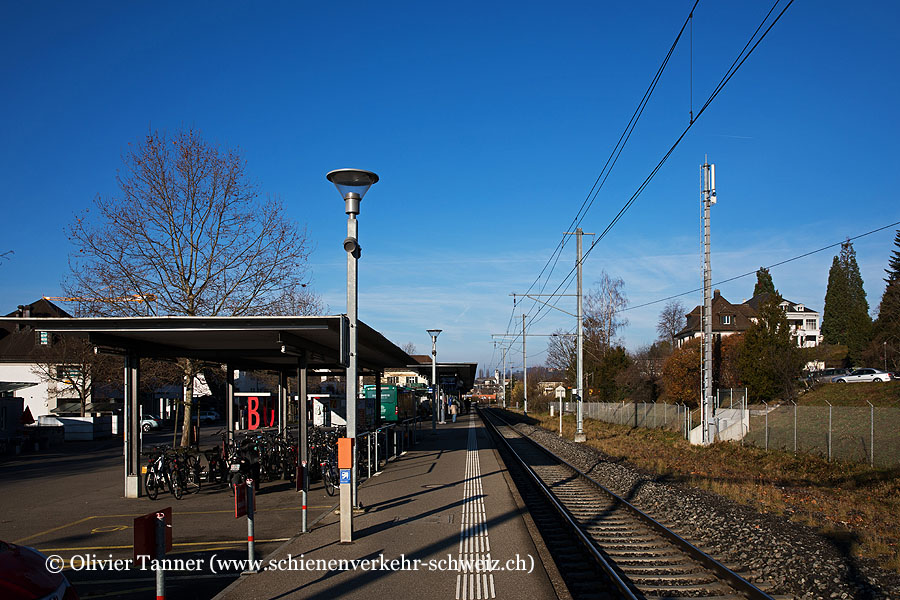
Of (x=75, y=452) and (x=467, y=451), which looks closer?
(x=467, y=451)

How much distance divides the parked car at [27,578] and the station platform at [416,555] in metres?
1.87

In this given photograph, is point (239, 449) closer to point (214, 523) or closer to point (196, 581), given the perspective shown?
point (214, 523)

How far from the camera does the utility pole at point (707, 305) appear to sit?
83.4 ft

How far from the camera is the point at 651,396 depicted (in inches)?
1992

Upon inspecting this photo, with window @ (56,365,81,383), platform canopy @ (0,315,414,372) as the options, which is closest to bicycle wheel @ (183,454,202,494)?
platform canopy @ (0,315,414,372)

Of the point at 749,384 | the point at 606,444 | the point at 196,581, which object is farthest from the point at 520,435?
the point at 196,581

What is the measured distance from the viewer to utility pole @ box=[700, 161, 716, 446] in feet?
83.4

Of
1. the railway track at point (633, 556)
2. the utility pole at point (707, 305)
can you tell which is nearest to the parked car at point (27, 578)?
the railway track at point (633, 556)

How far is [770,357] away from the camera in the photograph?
3250cm

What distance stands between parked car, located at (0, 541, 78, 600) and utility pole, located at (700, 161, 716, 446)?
22.9 m

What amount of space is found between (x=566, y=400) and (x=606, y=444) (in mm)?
41886

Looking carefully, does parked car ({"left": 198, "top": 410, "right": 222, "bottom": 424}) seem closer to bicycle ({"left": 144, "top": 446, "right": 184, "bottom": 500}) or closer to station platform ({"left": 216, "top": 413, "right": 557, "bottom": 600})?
bicycle ({"left": 144, "top": 446, "right": 184, "bottom": 500})

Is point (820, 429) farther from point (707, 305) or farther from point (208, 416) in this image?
point (208, 416)

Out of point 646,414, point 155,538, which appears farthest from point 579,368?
point 155,538
